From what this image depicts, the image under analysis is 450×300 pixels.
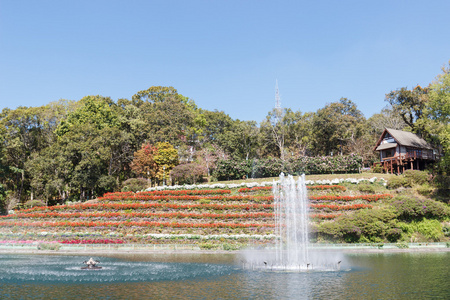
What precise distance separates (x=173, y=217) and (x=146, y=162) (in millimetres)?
20545

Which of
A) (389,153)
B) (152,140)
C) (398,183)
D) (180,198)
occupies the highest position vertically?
(152,140)

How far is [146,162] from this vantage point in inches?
2184

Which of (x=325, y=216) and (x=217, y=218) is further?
(x=217, y=218)

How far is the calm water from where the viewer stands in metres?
15.0

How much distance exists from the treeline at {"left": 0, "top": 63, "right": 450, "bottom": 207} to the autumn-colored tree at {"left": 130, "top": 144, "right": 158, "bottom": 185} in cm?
15

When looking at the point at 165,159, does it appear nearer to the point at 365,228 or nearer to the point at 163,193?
the point at 163,193

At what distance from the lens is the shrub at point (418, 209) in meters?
32.6

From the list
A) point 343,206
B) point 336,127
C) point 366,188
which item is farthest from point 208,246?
point 336,127

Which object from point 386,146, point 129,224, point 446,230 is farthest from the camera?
point 386,146

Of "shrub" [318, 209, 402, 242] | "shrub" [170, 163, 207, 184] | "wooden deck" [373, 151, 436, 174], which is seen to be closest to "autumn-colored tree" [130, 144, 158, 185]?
"shrub" [170, 163, 207, 184]

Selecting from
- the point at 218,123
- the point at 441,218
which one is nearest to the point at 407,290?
the point at 441,218

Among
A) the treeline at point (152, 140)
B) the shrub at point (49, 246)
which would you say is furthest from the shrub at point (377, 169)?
the shrub at point (49, 246)

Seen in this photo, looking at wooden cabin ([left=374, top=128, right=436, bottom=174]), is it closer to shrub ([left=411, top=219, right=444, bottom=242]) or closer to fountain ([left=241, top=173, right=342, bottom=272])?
shrub ([left=411, top=219, right=444, bottom=242])

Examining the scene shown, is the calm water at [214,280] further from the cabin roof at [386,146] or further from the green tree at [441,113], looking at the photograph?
the cabin roof at [386,146]
